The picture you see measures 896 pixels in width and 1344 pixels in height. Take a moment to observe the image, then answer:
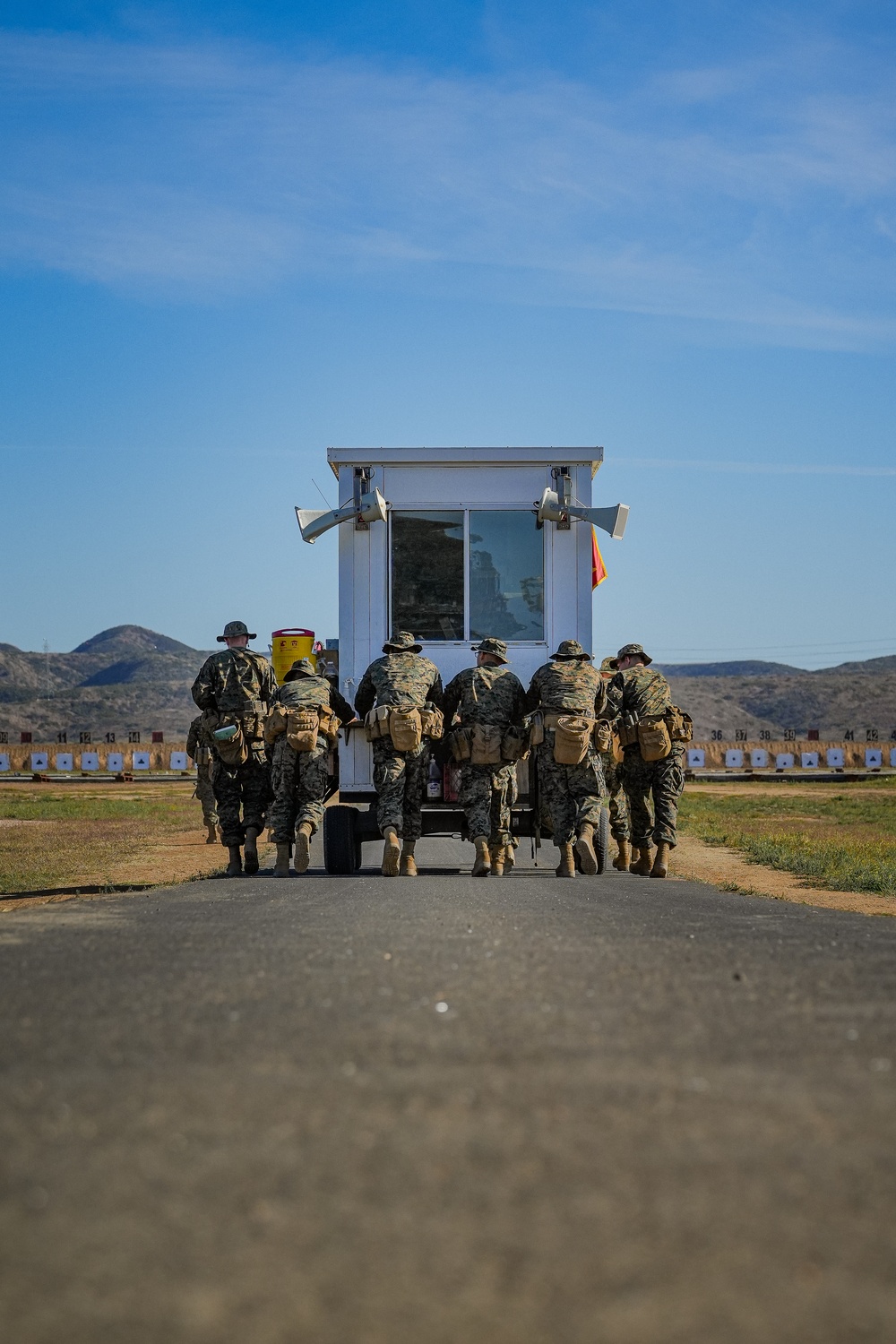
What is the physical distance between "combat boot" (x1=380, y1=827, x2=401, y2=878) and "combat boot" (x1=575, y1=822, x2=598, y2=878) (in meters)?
1.62

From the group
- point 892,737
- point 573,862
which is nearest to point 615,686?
point 573,862

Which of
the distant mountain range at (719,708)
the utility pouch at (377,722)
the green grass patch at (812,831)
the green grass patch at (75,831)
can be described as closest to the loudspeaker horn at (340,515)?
the utility pouch at (377,722)

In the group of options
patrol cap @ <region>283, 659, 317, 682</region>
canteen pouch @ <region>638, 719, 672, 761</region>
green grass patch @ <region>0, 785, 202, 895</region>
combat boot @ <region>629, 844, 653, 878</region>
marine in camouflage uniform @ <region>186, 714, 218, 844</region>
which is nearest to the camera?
patrol cap @ <region>283, 659, 317, 682</region>

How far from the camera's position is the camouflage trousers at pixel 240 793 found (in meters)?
13.6

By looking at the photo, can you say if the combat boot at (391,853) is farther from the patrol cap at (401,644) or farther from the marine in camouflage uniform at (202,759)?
the marine in camouflage uniform at (202,759)

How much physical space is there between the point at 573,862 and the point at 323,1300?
10.7 meters

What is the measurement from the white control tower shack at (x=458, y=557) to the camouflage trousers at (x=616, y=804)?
175cm

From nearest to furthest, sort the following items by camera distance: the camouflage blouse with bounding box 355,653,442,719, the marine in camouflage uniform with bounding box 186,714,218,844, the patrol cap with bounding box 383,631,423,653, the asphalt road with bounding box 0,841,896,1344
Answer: the asphalt road with bounding box 0,841,896,1344 → the camouflage blouse with bounding box 355,653,442,719 → the patrol cap with bounding box 383,631,423,653 → the marine in camouflage uniform with bounding box 186,714,218,844

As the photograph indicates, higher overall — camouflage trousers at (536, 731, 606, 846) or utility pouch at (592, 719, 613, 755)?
utility pouch at (592, 719, 613, 755)

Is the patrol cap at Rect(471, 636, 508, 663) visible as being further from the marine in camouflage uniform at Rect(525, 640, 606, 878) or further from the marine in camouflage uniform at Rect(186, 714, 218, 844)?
the marine in camouflage uniform at Rect(186, 714, 218, 844)

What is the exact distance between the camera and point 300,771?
12883mm

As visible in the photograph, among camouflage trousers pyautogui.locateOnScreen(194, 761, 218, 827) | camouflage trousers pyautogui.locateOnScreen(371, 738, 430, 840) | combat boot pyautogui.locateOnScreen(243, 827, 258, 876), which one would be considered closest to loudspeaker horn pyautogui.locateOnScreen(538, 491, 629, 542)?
camouflage trousers pyautogui.locateOnScreen(371, 738, 430, 840)

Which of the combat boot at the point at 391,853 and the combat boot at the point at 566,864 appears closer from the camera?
the combat boot at the point at 391,853

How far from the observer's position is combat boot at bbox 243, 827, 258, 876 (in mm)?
13562
